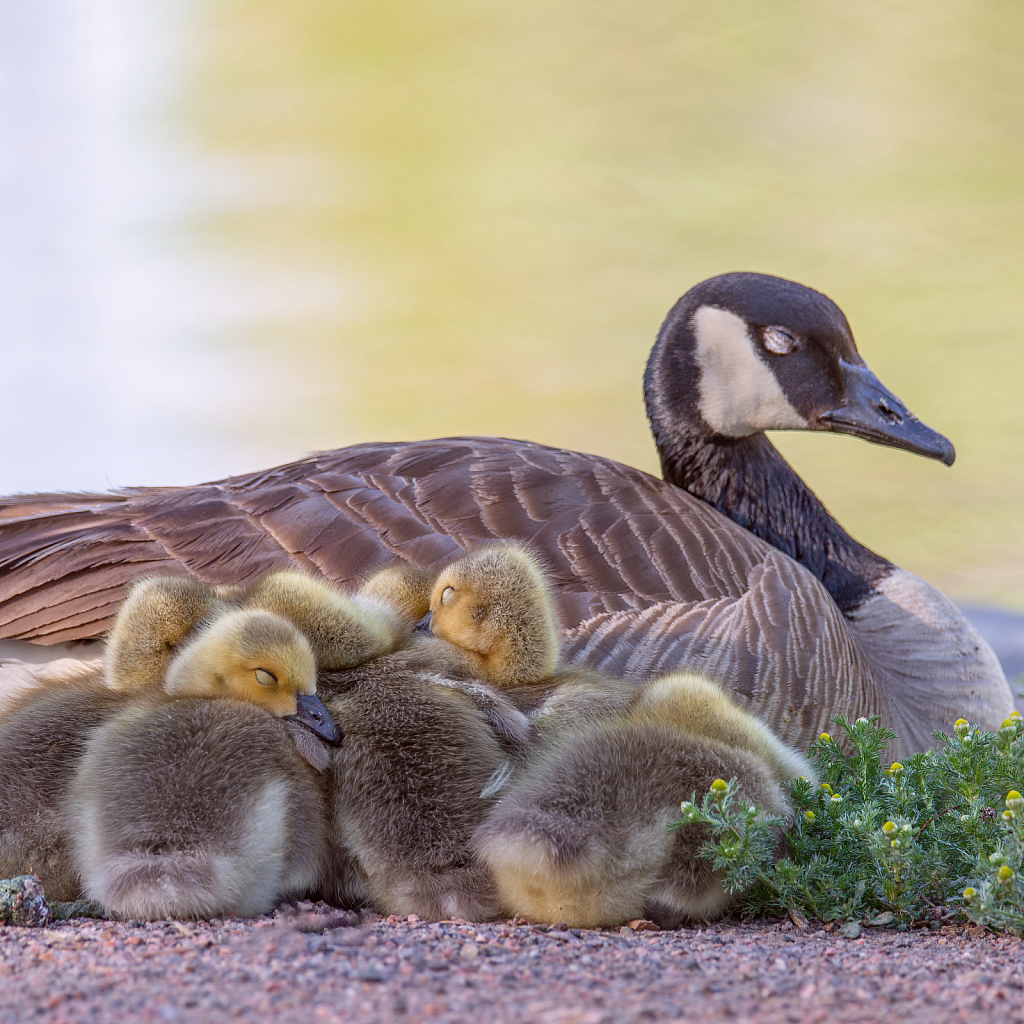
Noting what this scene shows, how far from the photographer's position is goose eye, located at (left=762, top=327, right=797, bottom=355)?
13.9 feet

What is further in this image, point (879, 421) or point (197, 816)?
point (879, 421)

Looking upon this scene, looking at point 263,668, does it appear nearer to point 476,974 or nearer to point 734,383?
point 476,974

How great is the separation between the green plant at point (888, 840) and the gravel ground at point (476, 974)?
11cm

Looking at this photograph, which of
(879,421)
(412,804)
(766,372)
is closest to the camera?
(412,804)

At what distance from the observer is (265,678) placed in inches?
86.0

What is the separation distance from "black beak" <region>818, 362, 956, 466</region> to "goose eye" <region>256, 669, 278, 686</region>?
2653 mm

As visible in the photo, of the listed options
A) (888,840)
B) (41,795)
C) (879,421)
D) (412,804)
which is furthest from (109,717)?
(879,421)

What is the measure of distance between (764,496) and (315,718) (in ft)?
8.47

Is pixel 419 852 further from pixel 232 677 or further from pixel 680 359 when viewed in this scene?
pixel 680 359

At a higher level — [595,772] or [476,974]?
[595,772]

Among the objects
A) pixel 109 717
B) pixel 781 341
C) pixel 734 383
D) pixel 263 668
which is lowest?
pixel 109 717

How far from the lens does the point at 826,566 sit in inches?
169

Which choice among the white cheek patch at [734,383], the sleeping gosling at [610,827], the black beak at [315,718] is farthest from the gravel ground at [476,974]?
the white cheek patch at [734,383]

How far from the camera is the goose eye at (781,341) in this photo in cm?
425
